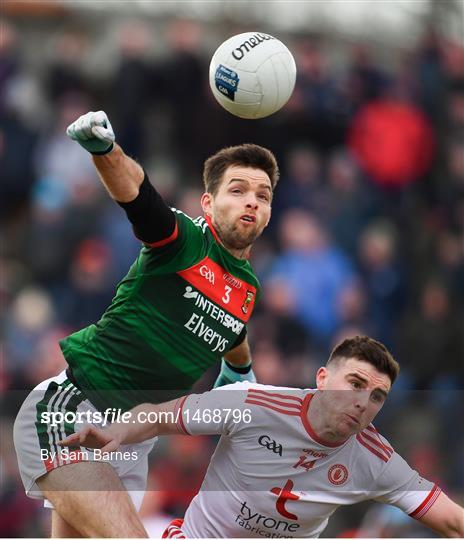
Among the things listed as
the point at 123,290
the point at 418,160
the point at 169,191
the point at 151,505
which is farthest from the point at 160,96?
the point at 123,290

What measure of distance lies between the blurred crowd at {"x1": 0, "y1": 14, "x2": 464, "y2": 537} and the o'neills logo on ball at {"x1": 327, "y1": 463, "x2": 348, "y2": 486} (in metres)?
3.21

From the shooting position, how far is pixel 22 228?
1269 centimetres

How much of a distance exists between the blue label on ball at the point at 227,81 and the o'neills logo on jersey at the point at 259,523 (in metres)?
2.25

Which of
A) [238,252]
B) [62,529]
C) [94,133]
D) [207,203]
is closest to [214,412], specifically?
[238,252]

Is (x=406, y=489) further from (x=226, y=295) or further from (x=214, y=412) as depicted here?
(x=226, y=295)

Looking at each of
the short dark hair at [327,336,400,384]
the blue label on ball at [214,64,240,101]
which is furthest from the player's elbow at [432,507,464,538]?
the blue label on ball at [214,64,240,101]

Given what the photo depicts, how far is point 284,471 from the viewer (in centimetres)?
669

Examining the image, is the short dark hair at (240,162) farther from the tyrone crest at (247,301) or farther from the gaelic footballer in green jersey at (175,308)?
the tyrone crest at (247,301)

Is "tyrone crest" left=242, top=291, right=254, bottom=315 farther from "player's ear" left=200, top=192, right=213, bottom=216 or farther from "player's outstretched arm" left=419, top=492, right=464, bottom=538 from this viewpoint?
"player's outstretched arm" left=419, top=492, right=464, bottom=538

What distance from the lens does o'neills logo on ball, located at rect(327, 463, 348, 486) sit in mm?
6711

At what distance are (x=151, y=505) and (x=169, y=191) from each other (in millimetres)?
4503

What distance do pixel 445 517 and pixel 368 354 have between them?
36.7 inches

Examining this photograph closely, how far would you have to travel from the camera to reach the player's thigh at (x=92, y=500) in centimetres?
625

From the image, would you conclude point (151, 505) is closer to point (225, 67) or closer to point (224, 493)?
point (224, 493)
